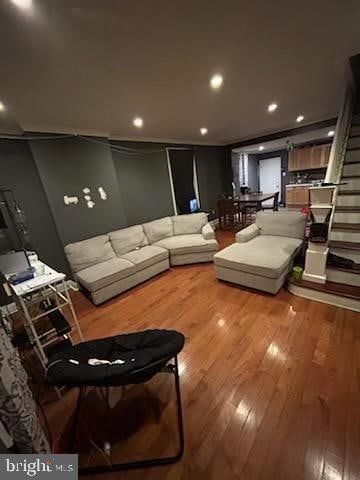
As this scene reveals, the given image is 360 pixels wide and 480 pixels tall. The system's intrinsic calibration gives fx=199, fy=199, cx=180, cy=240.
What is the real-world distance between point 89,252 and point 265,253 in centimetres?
251

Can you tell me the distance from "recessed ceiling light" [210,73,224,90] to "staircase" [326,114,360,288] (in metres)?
1.97

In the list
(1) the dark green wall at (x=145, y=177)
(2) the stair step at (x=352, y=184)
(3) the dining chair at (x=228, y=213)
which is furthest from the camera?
(3) the dining chair at (x=228, y=213)

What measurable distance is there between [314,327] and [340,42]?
259 cm

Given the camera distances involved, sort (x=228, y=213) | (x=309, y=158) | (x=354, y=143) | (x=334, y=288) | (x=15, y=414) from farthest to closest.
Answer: (x=309, y=158), (x=228, y=213), (x=354, y=143), (x=334, y=288), (x=15, y=414)

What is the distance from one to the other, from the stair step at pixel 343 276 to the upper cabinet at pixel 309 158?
6.38 m

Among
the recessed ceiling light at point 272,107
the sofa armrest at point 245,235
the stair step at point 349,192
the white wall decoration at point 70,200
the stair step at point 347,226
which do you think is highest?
the recessed ceiling light at point 272,107

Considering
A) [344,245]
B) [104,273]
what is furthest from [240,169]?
[104,273]

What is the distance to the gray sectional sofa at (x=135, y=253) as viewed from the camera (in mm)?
2742

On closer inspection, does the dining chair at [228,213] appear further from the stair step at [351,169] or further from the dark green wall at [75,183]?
the stair step at [351,169]

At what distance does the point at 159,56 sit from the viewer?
5.18 ft

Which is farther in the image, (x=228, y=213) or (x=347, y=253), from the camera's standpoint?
(x=228, y=213)

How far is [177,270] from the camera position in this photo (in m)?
3.49

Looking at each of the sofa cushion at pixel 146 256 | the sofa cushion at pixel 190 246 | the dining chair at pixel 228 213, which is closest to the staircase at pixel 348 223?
the sofa cushion at pixel 190 246

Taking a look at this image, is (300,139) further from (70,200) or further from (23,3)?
(23,3)
